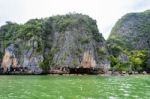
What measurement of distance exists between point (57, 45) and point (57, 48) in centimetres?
127

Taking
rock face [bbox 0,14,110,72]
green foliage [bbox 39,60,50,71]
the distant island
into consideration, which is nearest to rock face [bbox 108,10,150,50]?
the distant island

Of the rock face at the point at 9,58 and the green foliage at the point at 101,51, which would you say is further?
the green foliage at the point at 101,51

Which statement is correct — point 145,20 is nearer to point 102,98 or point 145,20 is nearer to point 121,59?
point 121,59

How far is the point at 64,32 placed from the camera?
3812 inches

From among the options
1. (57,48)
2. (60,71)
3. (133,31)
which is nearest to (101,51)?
(57,48)

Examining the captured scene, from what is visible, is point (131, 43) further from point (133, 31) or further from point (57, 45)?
point (57, 45)

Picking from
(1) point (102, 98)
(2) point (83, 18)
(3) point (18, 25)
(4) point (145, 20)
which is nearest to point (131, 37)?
(4) point (145, 20)

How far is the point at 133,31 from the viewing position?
154 metres

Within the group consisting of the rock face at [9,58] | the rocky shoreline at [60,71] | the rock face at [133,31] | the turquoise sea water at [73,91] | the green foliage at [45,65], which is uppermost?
the rock face at [133,31]

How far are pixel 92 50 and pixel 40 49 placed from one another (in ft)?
50.8

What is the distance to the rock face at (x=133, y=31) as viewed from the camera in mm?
144525

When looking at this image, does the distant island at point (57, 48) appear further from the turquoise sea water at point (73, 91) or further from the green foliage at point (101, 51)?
the turquoise sea water at point (73, 91)

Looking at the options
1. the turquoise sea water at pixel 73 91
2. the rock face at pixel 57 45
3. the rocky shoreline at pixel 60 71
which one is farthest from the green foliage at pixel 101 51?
the turquoise sea water at pixel 73 91

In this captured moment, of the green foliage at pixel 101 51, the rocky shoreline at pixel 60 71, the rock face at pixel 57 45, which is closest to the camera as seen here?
the rocky shoreline at pixel 60 71
